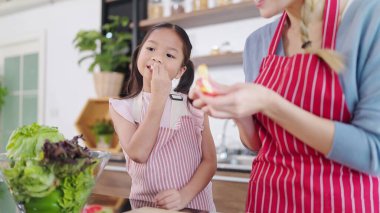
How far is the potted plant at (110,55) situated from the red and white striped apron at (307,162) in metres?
2.54

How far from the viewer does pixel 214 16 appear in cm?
304

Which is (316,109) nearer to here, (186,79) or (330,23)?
(330,23)

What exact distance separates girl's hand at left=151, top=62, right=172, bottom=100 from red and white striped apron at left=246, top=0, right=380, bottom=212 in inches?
11.3

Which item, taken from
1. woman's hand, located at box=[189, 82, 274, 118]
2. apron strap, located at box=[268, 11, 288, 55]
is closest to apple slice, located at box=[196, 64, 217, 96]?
woman's hand, located at box=[189, 82, 274, 118]

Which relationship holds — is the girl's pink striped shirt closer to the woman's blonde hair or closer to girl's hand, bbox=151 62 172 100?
girl's hand, bbox=151 62 172 100

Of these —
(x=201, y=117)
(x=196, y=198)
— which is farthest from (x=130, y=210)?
(x=201, y=117)

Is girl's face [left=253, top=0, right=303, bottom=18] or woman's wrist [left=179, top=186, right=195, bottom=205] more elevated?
girl's face [left=253, top=0, right=303, bottom=18]

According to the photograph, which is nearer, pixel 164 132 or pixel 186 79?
pixel 164 132

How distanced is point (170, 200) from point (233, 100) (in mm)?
444

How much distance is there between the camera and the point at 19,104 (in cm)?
496

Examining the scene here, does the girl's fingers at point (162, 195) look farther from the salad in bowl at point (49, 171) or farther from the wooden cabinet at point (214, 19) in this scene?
the wooden cabinet at point (214, 19)

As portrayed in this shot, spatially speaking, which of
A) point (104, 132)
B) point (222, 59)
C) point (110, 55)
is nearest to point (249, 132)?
point (222, 59)

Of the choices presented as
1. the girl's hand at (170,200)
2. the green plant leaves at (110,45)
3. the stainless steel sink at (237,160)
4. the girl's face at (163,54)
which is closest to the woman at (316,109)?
the girl's hand at (170,200)

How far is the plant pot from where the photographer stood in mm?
3428
